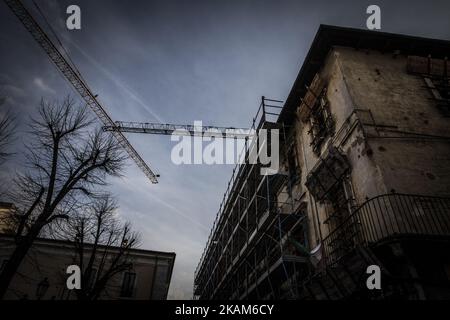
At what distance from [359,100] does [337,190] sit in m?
3.16

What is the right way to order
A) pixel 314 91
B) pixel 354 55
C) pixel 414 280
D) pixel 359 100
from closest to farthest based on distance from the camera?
pixel 414 280 < pixel 359 100 < pixel 354 55 < pixel 314 91

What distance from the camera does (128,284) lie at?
23.3m

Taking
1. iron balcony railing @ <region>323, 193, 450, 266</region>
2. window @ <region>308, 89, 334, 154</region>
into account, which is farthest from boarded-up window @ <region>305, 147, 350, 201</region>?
iron balcony railing @ <region>323, 193, 450, 266</region>

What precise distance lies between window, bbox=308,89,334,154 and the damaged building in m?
0.05

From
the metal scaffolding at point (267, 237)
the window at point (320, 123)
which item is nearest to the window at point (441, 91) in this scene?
the window at point (320, 123)

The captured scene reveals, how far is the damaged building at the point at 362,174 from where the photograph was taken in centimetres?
630

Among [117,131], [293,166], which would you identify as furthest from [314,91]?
[117,131]

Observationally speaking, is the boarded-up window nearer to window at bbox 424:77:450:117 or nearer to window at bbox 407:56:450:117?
window at bbox 424:77:450:117

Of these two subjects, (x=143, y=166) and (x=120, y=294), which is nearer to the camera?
(x=120, y=294)

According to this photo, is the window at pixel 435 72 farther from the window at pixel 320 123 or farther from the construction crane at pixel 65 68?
the construction crane at pixel 65 68

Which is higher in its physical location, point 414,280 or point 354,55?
point 354,55
